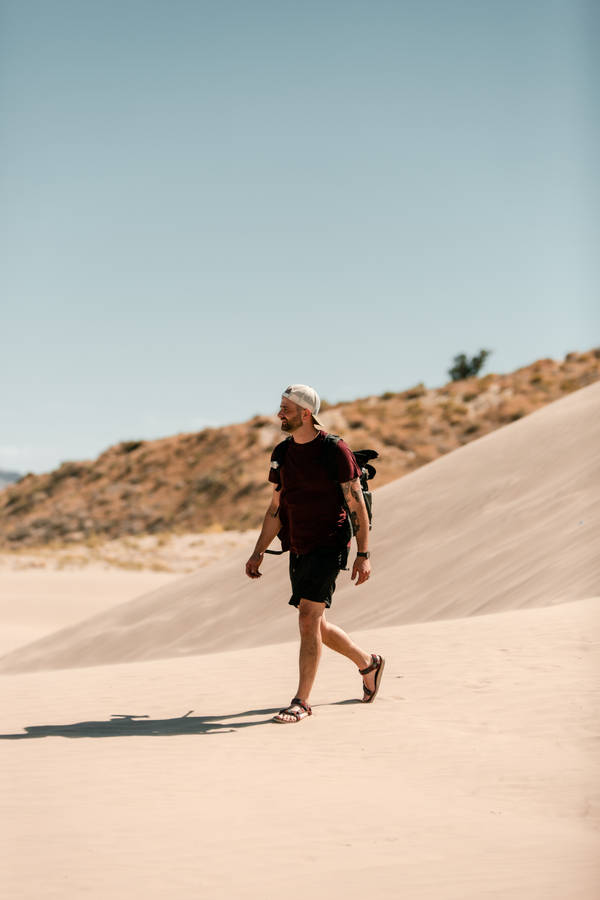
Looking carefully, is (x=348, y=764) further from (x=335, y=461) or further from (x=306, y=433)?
(x=306, y=433)

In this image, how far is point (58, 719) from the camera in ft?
19.1

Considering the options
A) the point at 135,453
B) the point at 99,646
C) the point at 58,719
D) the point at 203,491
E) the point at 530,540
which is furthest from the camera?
the point at 135,453

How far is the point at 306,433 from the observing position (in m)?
5.37

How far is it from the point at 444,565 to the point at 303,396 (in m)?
6.39

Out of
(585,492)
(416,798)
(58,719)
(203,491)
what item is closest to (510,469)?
(585,492)

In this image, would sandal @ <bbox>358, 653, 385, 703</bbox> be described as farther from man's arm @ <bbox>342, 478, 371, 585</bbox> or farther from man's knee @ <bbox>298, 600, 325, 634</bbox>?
man's arm @ <bbox>342, 478, 371, 585</bbox>

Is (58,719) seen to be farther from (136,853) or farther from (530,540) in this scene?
(530,540)

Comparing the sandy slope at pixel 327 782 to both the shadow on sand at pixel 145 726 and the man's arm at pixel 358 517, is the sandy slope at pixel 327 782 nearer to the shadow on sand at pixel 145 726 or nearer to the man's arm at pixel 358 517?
the shadow on sand at pixel 145 726

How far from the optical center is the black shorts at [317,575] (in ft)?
17.5

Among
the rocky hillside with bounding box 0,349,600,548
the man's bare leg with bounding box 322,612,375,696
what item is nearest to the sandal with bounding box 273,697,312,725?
the man's bare leg with bounding box 322,612,375,696

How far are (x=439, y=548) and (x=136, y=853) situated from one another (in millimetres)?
8924

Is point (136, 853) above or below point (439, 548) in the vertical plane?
below

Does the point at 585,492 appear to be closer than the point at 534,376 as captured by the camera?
Yes

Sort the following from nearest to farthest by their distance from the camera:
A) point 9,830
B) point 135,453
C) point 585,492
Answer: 1. point 9,830
2. point 585,492
3. point 135,453
